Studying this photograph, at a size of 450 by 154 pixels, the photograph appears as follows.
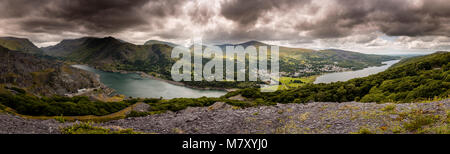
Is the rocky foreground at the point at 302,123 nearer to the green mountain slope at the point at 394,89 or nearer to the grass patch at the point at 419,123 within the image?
the grass patch at the point at 419,123

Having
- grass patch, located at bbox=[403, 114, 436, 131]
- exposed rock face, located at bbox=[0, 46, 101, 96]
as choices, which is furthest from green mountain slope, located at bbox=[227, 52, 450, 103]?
exposed rock face, located at bbox=[0, 46, 101, 96]

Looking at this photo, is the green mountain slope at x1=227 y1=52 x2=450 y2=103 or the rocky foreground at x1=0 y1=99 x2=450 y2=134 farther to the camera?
the green mountain slope at x1=227 y1=52 x2=450 y2=103

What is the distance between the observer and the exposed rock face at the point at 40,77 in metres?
114

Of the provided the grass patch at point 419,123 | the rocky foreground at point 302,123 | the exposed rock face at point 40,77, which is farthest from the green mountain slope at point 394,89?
the exposed rock face at point 40,77

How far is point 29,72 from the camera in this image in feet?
429

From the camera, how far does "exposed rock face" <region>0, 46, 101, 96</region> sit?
114438 millimetres

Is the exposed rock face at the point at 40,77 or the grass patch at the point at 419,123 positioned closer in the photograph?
the grass patch at the point at 419,123

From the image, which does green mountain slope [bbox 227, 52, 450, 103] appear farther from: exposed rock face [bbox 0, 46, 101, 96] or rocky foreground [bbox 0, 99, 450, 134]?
exposed rock face [bbox 0, 46, 101, 96]

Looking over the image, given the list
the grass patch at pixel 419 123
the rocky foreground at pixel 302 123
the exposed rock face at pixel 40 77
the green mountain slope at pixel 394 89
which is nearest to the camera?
the grass patch at pixel 419 123

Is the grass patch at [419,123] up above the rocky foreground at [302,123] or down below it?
above

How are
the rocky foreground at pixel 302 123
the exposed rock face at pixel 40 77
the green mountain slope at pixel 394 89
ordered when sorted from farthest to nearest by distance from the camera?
1. the exposed rock face at pixel 40 77
2. the green mountain slope at pixel 394 89
3. the rocky foreground at pixel 302 123

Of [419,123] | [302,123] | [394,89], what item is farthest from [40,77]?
[394,89]
